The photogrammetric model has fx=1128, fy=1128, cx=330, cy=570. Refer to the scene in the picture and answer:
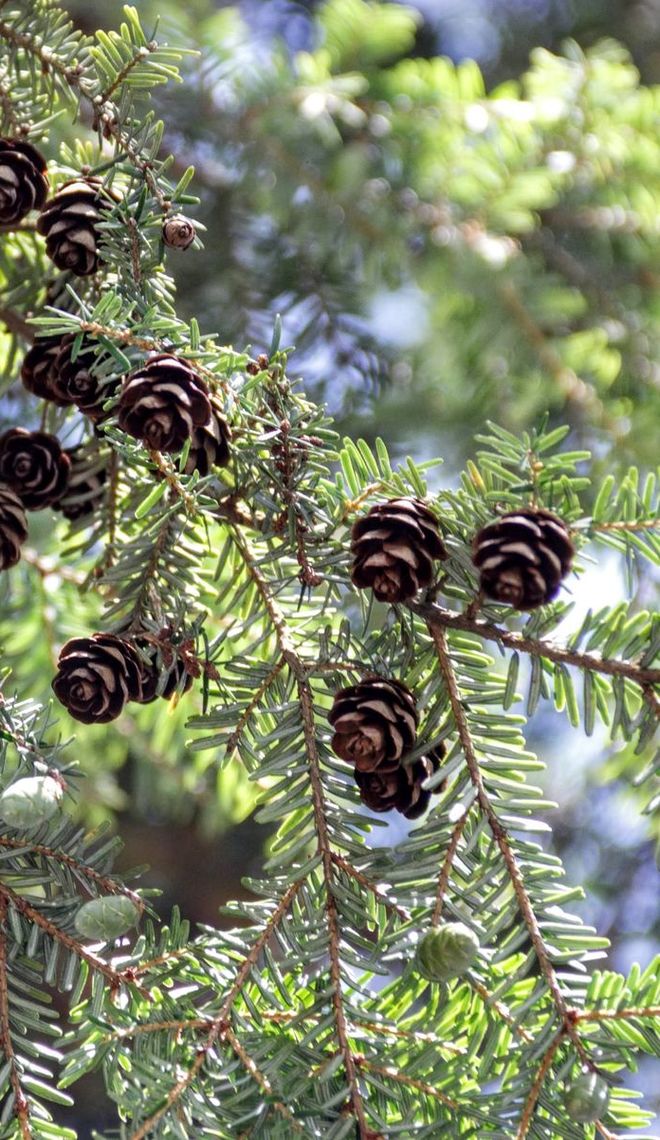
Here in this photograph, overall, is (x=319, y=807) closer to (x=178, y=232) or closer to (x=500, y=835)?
(x=500, y=835)

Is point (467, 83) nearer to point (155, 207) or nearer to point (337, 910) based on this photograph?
point (155, 207)

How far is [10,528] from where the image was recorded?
0.67 m

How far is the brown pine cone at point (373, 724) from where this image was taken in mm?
567

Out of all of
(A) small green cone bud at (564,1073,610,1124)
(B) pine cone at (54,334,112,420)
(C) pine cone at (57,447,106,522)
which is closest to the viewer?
(A) small green cone bud at (564,1073,610,1124)

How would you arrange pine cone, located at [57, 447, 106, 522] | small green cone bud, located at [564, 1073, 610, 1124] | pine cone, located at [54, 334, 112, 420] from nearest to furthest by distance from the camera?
small green cone bud, located at [564, 1073, 610, 1124], pine cone, located at [54, 334, 112, 420], pine cone, located at [57, 447, 106, 522]

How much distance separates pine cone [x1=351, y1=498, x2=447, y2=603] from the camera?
1.85ft

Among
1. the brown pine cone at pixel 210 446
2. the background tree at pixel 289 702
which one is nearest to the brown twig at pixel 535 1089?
the background tree at pixel 289 702

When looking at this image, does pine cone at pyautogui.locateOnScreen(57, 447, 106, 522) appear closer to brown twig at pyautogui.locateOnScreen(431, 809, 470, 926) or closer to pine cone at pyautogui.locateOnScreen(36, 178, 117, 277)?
pine cone at pyautogui.locateOnScreen(36, 178, 117, 277)

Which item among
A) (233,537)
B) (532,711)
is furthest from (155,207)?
(532,711)

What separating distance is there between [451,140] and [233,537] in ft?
2.73

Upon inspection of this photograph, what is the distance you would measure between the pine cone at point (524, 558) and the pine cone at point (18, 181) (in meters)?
0.35

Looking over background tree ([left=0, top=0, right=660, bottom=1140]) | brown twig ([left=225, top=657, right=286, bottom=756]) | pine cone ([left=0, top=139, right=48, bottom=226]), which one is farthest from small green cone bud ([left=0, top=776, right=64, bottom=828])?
pine cone ([left=0, top=139, right=48, bottom=226])

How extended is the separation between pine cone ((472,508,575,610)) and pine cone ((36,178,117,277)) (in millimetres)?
283

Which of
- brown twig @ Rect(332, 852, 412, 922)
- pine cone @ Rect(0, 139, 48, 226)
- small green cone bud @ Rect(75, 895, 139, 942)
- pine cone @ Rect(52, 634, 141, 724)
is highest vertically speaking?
pine cone @ Rect(0, 139, 48, 226)
